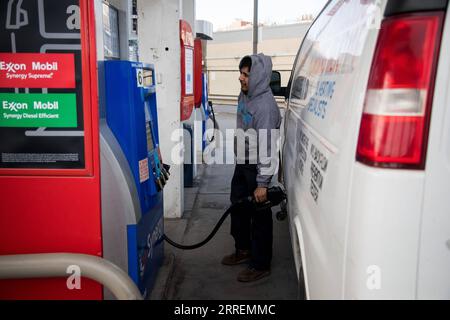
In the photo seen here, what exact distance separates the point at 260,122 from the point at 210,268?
1440mm

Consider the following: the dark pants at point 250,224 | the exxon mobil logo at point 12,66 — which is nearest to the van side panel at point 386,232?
the exxon mobil logo at point 12,66

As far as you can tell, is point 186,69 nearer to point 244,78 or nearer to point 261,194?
point 244,78

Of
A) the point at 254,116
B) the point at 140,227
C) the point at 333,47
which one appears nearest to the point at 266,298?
the point at 140,227

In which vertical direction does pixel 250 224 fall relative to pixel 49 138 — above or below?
below

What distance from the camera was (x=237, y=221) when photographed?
150 inches

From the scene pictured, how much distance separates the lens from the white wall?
450 cm

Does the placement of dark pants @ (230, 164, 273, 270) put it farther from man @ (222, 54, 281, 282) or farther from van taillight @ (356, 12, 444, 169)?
van taillight @ (356, 12, 444, 169)

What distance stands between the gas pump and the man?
90cm

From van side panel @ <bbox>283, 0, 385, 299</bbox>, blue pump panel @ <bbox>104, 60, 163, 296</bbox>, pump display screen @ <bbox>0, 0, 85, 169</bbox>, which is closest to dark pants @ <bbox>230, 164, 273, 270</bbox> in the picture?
blue pump panel @ <bbox>104, 60, 163, 296</bbox>

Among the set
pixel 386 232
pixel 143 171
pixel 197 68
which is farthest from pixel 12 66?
pixel 197 68

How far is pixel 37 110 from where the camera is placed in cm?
239

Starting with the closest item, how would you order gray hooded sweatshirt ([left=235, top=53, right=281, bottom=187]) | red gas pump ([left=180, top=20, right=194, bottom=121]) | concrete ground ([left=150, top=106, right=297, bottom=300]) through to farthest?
1. gray hooded sweatshirt ([left=235, top=53, right=281, bottom=187])
2. concrete ground ([left=150, top=106, right=297, bottom=300])
3. red gas pump ([left=180, top=20, right=194, bottom=121])
